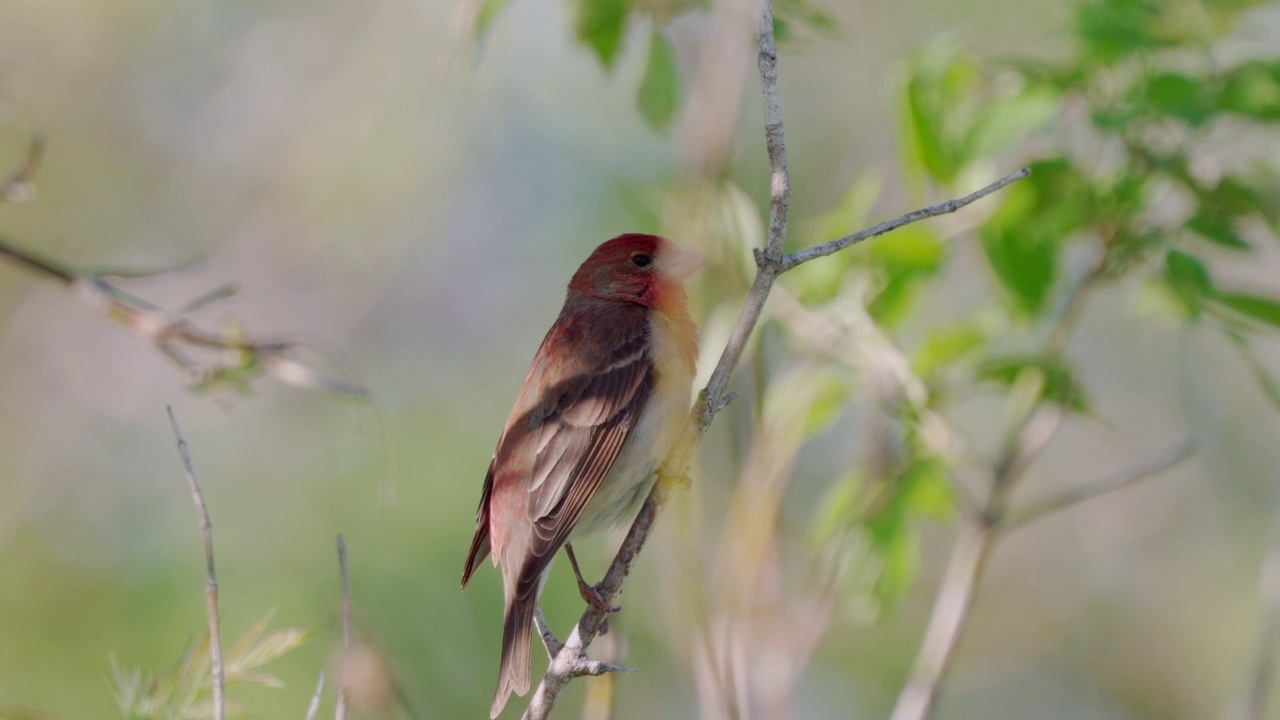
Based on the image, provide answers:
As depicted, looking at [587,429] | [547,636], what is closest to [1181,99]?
[587,429]

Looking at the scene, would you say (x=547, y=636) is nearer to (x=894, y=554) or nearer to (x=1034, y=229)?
(x=894, y=554)

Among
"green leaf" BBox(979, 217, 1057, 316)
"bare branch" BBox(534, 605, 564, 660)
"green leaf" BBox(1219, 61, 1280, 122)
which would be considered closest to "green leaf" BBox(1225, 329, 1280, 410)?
"green leaf" BBox(979, 217, 1057, 316)

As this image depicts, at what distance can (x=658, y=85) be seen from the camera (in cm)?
354

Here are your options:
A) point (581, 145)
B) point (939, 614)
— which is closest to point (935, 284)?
point (939, 614)

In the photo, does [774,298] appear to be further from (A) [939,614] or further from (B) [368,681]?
(B) [368,681]

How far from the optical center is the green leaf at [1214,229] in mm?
3506

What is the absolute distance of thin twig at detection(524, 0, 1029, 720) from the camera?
2570 mm

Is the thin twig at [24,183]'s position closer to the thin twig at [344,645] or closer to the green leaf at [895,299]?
the thin twig at [344,645]

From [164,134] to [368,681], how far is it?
7831mm

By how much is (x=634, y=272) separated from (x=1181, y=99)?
2.00 meters

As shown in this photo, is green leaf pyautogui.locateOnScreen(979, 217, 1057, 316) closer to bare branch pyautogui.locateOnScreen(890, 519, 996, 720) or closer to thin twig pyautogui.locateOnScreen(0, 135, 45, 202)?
bare branch pyautogui.locateOnScreen(890, 519, 996, 720)

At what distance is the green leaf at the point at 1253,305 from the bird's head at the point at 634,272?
1.76 meters

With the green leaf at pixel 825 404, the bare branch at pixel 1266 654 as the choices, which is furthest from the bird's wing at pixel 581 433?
the bare branch at pixel 1266 654

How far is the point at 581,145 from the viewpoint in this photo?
26.7ft
